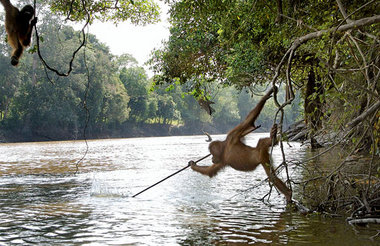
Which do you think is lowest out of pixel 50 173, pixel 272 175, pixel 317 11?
pixel 50 173

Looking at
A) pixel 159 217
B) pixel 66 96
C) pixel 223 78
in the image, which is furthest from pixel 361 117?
pixel 66 96

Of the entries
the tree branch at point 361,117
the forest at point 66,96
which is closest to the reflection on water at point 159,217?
the tree branch at point 361,117

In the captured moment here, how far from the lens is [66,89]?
7675 centimetres

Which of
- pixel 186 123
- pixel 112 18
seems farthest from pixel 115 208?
pixel 186 123

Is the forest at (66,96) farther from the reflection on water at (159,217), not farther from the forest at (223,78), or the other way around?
the reflection on water at (159,217)

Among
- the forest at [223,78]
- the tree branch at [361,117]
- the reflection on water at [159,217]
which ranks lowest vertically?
the reflection on water at [159,217]

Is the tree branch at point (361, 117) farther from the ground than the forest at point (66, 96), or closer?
closer

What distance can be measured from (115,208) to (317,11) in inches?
284

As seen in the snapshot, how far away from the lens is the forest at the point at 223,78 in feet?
23.6

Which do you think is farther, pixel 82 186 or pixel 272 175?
pixel 82 186

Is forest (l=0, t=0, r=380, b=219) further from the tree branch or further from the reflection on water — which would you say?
the reflection on water

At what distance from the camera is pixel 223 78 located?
2558 cm

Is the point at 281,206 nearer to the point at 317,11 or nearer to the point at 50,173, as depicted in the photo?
the point at 317,11

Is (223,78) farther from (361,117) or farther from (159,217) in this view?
(361,117)
